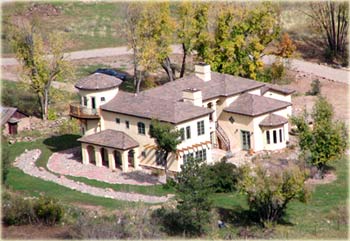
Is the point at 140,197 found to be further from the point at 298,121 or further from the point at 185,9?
the point at 185,9

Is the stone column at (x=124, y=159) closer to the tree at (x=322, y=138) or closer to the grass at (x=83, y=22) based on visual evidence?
the tree at (x=322, y=138)

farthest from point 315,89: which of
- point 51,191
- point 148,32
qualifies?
point 51,191

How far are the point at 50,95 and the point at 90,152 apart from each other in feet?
44.8

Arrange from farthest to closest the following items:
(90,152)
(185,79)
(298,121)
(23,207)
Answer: (185,79)
(90,152)
(298,121)
(23,207)

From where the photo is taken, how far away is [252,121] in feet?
226

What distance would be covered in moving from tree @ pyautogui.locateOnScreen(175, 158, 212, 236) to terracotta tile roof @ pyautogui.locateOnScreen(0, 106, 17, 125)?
→ 930 inches

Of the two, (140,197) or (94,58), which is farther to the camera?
(94,58)

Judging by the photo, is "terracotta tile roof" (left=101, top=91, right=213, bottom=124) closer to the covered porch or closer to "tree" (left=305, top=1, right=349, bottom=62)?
the covered porch

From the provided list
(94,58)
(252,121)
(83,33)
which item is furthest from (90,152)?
(83,33)

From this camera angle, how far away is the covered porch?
6544 cm

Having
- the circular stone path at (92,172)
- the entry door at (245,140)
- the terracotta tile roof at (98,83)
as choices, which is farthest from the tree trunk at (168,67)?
the circular stone path at (92,172)

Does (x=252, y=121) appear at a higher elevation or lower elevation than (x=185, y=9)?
lower

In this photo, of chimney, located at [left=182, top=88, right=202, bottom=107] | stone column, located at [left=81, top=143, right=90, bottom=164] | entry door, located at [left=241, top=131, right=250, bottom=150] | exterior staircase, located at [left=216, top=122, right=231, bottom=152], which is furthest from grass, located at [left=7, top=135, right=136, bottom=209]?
entry door, located at [left=241, top=131, right=250, bottom=150]

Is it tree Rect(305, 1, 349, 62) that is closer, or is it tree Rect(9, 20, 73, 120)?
tree Rect(9, 20, 73, 120)
